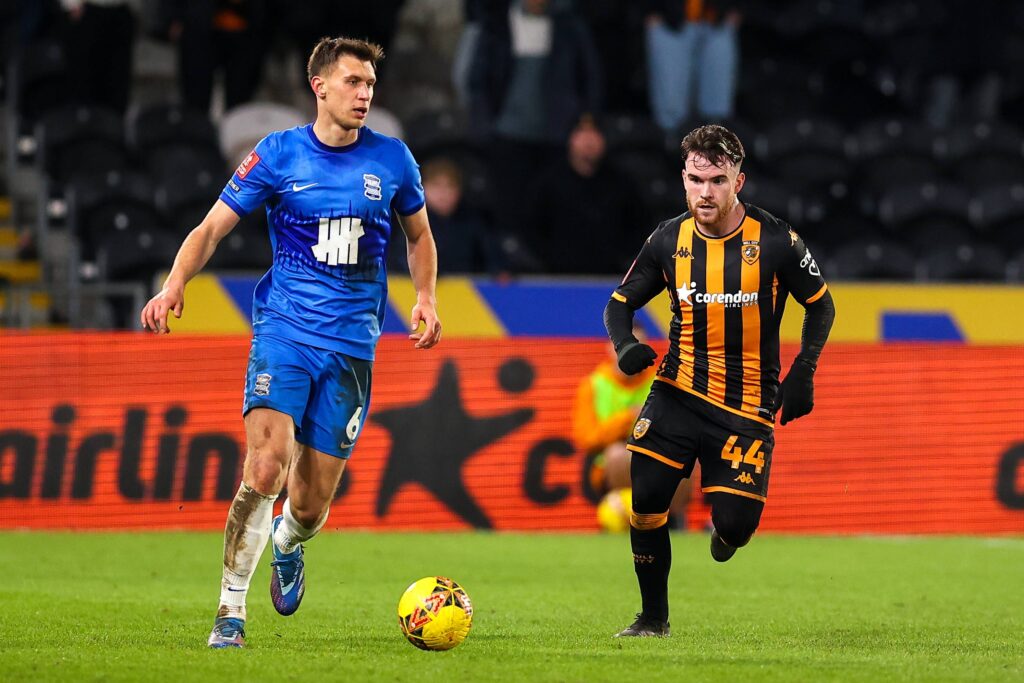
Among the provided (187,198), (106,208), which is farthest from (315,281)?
(187,198)

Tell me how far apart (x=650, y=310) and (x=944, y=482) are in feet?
9.62

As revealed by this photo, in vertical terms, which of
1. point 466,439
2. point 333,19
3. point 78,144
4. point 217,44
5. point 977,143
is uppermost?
point 333,19

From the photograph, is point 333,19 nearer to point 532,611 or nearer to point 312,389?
point 532,611

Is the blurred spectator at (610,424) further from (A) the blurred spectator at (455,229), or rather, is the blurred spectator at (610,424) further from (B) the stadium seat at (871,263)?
(B) the stadium seat at (871,263)

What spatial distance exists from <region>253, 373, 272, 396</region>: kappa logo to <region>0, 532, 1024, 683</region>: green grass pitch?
1011mm

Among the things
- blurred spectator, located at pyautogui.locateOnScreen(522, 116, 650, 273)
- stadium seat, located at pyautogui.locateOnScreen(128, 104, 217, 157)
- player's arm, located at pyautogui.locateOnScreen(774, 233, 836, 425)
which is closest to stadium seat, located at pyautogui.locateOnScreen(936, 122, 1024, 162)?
blurred spectator, located at pyautogui.locateOnScreen(522, 116, 650, 273)

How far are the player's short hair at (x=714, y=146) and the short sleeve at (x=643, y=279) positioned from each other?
1.52ft

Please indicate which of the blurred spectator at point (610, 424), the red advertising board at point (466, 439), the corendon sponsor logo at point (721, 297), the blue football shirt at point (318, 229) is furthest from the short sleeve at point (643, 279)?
the red advertising board at point (466, 439)

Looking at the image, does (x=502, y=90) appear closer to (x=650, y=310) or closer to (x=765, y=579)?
(x=650, y=310)

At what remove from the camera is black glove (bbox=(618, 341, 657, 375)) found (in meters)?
7.43

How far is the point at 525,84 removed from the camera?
17016mm

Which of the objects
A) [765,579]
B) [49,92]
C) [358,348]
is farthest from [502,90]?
[358,348]

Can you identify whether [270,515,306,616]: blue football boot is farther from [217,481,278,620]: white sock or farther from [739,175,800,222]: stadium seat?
[739,175,800,222]: stadium seat

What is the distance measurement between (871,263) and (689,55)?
303cm
